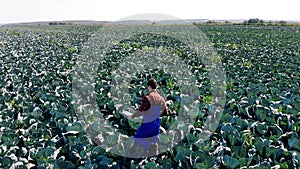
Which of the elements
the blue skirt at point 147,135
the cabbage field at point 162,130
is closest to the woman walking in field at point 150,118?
the blue skirt at point 147,135

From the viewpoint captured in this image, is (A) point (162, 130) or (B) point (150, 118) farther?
(A) point (162, 130)

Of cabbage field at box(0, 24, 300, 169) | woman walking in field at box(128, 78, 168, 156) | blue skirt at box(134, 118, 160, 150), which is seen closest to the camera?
cabbage field at box(0, 24, 300, 169)

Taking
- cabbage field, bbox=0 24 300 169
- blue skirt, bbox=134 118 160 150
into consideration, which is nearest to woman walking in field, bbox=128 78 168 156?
blue skirt, bbox=134 118 160 150

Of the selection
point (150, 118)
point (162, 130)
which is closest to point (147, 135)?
point (150, 118)

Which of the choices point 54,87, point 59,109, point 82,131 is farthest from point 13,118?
point 54,87

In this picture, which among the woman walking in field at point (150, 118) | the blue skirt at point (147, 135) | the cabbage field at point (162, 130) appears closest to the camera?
the cabbage field at point (162, 130)

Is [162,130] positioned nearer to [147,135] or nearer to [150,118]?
[147,135]

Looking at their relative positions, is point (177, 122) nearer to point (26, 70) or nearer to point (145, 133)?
point (145, 133)

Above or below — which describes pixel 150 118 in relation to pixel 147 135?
above

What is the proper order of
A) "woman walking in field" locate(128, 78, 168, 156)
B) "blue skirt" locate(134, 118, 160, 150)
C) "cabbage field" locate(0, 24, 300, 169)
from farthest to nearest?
"blue skirt" locate(134, 118, 160, 150), "woman walking in field" locate(128, 78, 168, 156), "cabbage field" locate(0, 24, 300, 169)

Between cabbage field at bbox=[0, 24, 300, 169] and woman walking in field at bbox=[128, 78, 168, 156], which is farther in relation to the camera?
woman walking in field at bbox=[128, 78, 168, 156]

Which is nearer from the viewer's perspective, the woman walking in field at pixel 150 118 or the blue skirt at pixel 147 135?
the woman walking in field at pixel 150 118

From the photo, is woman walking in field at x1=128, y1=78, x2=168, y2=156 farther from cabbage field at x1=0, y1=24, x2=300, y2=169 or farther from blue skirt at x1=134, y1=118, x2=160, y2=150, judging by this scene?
cabbage field at x1=0, y1=24, x2=300, y2=169

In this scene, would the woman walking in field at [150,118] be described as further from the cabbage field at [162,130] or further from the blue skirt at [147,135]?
the cabbage field at [162,130]
